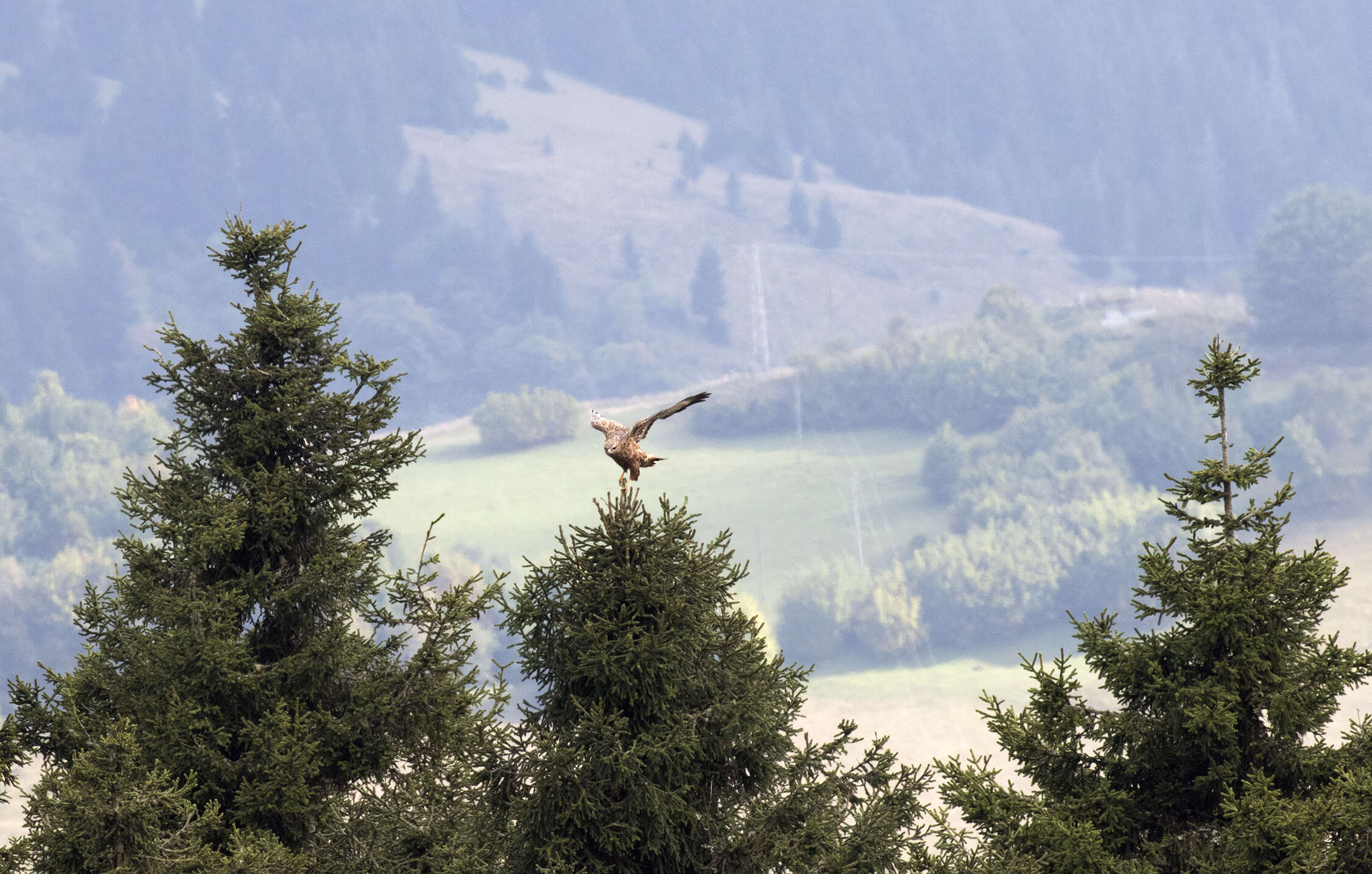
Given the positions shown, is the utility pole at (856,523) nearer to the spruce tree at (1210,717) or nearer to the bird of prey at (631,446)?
the spruce tree at (1210,717)

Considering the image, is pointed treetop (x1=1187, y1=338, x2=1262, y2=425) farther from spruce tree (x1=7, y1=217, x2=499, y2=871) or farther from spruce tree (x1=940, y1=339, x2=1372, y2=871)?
spruce tree (x1=7, y1=217, x2=499, y2=871)

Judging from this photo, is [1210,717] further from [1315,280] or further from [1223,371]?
[1315,280]

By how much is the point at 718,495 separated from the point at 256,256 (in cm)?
15018

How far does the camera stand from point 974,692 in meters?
120

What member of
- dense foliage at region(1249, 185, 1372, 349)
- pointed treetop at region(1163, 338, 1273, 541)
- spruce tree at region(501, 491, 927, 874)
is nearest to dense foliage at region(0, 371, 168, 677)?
spruce tree at region(501, 491, 927, 874)

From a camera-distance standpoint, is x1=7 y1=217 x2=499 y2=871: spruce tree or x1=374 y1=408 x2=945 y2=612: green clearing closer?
x1=7 y1=217 x2=499 y2=871: spruce tree

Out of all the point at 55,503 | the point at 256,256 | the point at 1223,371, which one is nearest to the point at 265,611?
the point at 256,256

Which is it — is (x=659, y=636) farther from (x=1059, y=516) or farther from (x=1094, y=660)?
(x=1059, y=516)

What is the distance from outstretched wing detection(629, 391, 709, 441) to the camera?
11539 mm

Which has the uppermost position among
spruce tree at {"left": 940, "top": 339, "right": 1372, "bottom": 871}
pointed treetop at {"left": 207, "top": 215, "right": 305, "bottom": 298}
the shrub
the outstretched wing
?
the shrub

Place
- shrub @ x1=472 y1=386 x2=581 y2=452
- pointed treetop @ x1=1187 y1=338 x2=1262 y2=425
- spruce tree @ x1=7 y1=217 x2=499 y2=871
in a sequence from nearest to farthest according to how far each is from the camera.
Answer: pointed treetop @ x1=1187 y1=338 x2=1262 y2=425 → spruce tree @ x1=7 y1=217 x2=499 y2=871 → shrub @ x1=472 y1=386 x2=581 y2=452

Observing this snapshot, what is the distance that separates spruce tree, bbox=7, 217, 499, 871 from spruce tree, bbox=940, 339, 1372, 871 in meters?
7.19

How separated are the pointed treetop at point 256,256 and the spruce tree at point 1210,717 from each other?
401 inches

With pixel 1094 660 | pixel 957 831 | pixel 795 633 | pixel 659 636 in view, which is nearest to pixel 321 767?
pixel 659 636
